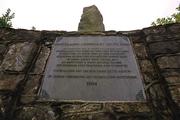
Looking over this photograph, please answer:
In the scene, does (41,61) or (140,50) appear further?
(140,50)

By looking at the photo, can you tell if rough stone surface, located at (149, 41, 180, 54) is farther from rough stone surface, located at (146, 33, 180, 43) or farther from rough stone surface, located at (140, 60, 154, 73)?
rough stone surface, located at (140, 60, 154, 73)

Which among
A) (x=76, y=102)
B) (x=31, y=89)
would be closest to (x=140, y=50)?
(x=76, y=102)

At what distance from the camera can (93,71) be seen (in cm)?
227

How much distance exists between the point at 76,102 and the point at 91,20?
2.62 m

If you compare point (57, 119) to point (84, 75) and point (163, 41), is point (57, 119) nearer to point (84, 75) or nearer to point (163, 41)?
point (84, 75)

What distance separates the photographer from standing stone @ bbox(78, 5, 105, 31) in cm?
425

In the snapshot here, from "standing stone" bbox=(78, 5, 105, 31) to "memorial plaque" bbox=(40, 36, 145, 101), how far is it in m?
1.51

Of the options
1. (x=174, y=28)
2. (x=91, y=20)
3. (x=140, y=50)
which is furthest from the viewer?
(x=91, y=20)

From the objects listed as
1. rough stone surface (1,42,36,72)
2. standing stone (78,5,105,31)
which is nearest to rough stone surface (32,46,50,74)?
rough stone surface (1,42,36,72)

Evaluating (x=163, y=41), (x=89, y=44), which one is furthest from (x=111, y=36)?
(x=163, y=41)

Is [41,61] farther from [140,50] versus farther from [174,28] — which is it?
[174,28]

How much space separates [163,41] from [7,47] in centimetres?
189

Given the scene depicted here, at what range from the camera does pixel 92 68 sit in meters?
2.30

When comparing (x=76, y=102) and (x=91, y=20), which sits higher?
(x=91, y=20)
